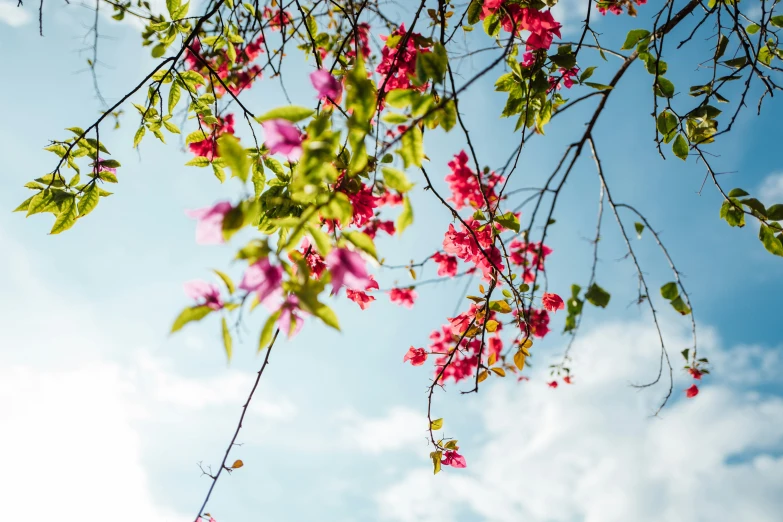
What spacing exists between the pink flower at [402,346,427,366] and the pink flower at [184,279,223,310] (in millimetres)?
1134

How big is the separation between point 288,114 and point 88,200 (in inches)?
35.7

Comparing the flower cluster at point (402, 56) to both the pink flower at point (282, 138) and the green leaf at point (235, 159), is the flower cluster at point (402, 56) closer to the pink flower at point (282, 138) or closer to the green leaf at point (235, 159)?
the pink flower at point (282, 138)

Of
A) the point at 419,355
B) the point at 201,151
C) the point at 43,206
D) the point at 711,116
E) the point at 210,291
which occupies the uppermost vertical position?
the point at 711,116

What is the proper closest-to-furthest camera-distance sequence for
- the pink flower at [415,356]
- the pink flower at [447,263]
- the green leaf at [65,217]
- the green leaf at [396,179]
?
the green leaf at [396,179] < the green leaf at [65,217] < the pink flower at [415,356] < the pink flower at [447,263]

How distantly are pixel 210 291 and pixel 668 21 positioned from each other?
1.44 meters

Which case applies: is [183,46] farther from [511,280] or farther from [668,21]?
[668,21]

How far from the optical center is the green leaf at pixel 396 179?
570mm

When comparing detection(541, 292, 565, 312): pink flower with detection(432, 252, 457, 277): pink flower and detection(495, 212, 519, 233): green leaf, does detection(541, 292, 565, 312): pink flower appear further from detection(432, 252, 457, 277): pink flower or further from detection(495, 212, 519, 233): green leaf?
detection(432, 252, 457, 277): pink flower

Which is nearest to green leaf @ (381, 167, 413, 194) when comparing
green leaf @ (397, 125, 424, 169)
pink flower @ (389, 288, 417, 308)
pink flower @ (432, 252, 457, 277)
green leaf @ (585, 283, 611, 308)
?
green leaf @ (397, 125, 424, 169)

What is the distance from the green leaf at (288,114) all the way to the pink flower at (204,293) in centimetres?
23

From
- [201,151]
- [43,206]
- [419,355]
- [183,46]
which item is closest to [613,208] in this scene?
[419,355]

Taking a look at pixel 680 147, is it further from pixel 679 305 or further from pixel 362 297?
pixel 362 297

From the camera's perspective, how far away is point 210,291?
1.82 ft

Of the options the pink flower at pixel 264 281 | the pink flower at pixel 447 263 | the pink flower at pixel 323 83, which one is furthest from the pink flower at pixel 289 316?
the pink flower at pixel 447 263
